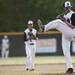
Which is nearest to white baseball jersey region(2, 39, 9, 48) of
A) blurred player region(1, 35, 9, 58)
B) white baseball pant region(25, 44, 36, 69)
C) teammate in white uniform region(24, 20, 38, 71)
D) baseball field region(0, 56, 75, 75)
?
blurred player region(1, 35, 9, 58)

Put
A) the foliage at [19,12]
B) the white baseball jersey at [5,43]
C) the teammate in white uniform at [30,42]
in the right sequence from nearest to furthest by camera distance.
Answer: the teammate in white uniform at [30,42] → the white baseball jersey at [5,43] → the foliage at [19,12]

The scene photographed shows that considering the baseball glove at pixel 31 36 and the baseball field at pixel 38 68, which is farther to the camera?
the baseball glove at pixel 31 36

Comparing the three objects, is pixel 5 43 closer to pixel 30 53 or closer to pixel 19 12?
pixel 19 12

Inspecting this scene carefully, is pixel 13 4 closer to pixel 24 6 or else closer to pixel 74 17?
pixel 24 6

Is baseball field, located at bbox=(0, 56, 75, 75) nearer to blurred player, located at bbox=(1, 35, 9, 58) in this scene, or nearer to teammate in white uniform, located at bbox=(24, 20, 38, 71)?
teammate in white uniform, located at bbox=(24, 20, 38, 71)

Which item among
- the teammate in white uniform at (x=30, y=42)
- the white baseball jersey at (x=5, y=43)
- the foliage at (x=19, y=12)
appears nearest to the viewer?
the teammate in white uniform at (x=30, y=42)

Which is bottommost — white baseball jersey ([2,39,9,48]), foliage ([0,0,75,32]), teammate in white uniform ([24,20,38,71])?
white baseball jersey ([2,39,9,48])

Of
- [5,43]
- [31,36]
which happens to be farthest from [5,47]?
[31,36]

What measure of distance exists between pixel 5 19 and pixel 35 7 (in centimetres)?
327

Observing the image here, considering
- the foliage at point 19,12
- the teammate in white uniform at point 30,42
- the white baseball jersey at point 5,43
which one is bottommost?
the white baseball jersey at point 5,43

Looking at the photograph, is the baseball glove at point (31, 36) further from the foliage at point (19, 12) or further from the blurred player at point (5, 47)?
the foliage at point (19, 12)

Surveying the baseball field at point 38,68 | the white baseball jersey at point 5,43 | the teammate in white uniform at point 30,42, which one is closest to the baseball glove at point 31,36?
the teammate in white uniform at point 30,42

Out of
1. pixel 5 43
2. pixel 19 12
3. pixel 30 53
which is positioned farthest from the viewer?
pixel 19 12

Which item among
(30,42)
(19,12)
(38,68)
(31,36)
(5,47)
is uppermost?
(19,12)
